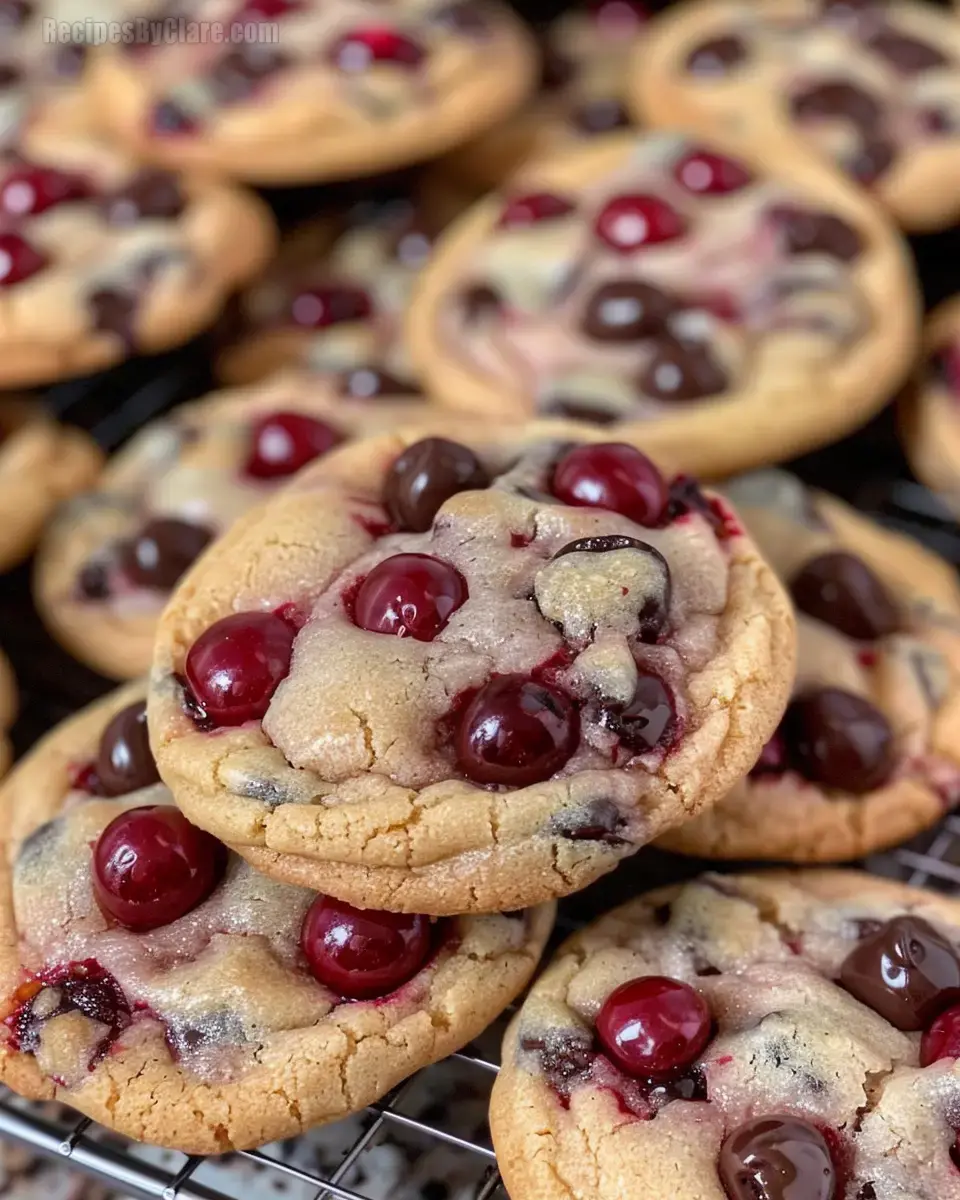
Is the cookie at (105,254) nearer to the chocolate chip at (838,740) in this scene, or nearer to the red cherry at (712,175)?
the red cherry at (712,175)

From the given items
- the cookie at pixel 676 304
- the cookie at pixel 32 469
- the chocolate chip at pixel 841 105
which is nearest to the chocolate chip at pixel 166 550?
the cookie at pixel 32 469

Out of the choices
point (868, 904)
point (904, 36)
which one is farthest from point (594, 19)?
point (868, 904)

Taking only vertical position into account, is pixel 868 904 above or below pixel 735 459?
below

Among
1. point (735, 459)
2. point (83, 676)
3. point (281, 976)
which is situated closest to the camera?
point (281, 976)

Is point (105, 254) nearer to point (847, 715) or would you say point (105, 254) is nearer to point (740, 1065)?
point (847, 715)

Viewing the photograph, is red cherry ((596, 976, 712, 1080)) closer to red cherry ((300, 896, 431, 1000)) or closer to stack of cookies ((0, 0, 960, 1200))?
stack of cookies ((0, 0, 960, 1200))

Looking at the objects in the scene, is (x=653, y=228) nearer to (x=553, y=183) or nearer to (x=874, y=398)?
(x=553, y=183)

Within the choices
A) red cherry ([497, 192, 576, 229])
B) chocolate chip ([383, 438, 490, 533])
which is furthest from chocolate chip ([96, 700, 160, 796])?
red cherry ([497, 192, 576, 229])
